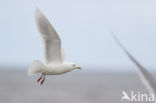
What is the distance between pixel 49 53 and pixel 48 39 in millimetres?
247

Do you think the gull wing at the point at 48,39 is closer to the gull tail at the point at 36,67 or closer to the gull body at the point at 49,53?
the gull body at the point at 49,53

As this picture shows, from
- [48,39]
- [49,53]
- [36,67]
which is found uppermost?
[48,39]

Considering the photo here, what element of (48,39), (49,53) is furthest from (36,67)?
(48,39)

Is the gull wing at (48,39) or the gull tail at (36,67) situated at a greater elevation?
the gull wing at (48,39)

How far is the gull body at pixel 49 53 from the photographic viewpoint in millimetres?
6426

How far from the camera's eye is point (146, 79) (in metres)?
4.97

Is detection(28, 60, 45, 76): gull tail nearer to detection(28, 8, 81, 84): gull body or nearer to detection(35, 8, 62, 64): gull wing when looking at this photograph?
detection(28, 8, 81, 84): gull body

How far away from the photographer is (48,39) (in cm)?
652

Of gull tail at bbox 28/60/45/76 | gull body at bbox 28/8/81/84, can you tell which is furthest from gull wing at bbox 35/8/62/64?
gull tail at bbox 28/60/45/76

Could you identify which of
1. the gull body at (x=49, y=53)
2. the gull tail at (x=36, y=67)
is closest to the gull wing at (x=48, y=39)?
the gull body at (x=49, y=53)

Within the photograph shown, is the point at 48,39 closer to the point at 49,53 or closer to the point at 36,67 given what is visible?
the point at 49,53

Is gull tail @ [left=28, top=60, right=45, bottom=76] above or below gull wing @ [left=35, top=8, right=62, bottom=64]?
below

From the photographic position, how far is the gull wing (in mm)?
6422

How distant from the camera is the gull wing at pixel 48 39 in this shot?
6.42 m
